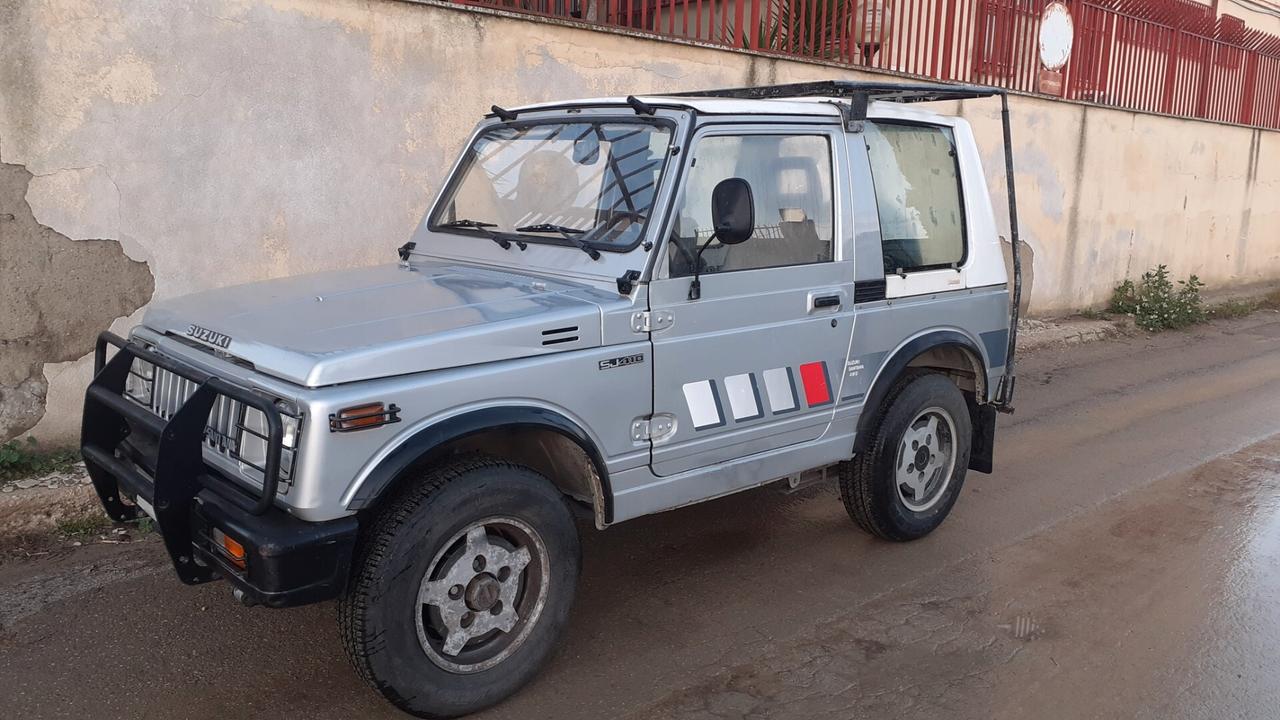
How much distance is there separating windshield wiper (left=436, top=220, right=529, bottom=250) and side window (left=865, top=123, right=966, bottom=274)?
1.67 m

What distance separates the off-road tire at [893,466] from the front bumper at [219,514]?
253 centimetres

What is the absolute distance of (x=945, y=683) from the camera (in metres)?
3.66

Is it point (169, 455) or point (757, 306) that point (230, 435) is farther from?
point (757, 306)

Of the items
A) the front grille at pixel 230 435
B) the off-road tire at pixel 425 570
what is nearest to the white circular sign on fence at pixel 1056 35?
the off-road tire at pixel 425 570

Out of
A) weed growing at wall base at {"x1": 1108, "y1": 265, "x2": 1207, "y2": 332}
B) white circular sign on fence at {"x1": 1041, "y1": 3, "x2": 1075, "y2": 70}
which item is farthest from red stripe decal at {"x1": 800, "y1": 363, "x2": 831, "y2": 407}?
weed growing at wall base at {"x1": 1108, "y1": 265, "x2": 1207, "y2": 332}

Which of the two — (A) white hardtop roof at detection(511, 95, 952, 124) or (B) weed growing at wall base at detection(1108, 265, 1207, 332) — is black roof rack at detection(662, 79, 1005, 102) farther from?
(B) weed growing at wall base at detection(1108, 265, 1207, 332)

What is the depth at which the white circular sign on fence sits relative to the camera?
11.1 metres

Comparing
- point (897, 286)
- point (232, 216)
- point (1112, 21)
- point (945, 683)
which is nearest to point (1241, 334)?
point (1112, 21)

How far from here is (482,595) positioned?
132 inches

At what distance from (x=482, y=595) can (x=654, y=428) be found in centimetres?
89

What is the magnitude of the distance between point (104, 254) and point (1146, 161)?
1191 centimetres

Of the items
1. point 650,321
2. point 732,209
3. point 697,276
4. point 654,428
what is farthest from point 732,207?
point 654,428

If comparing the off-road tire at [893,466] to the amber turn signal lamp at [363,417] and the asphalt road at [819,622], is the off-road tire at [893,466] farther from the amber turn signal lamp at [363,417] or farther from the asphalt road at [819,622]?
the amber turn signal lamp at [363,417]

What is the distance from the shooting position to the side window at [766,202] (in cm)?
386
